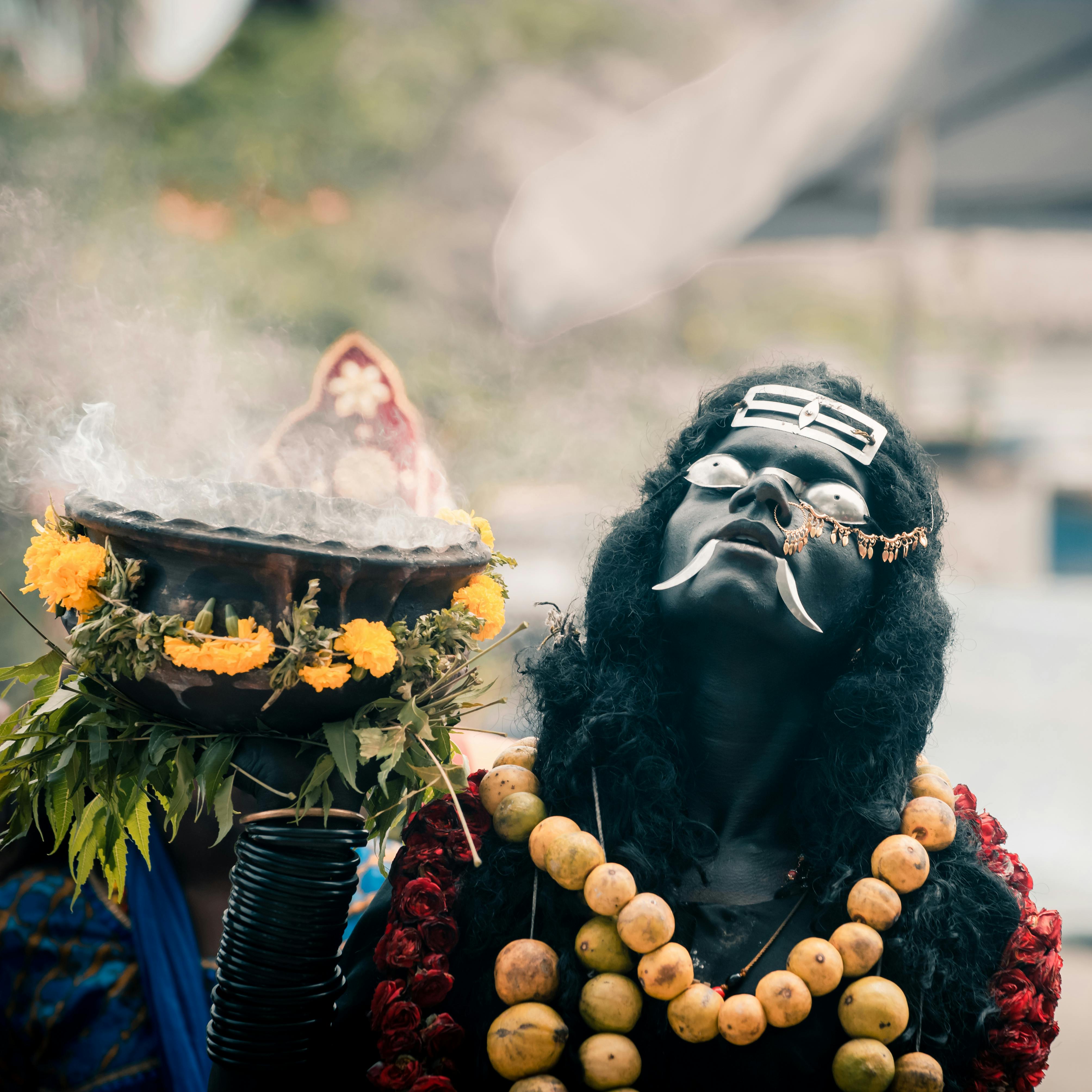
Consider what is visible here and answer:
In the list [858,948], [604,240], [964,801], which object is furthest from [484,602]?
[604,240]

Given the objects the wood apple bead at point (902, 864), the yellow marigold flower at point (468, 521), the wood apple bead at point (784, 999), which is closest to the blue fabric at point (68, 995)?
the yellow marigold flower at point (468, 521)

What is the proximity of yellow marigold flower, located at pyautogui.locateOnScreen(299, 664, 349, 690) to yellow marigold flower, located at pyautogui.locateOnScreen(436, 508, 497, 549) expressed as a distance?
1.55ft

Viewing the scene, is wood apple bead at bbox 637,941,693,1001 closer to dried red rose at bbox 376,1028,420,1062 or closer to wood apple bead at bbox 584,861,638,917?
wood apple bead at bbox 584,861,638,917

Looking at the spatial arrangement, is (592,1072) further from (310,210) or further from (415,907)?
(310,210)

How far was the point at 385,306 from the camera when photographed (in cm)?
816

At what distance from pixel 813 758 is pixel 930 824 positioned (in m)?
0.27

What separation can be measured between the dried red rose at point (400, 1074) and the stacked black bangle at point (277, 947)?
0.46 ft

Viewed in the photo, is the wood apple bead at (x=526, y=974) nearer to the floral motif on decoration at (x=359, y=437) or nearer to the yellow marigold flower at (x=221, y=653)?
the yellow marigold flower at (x=221, y=653)

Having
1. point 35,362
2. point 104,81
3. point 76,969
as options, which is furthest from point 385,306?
point 76,969

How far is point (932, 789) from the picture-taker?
206cm

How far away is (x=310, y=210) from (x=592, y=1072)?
309 inches

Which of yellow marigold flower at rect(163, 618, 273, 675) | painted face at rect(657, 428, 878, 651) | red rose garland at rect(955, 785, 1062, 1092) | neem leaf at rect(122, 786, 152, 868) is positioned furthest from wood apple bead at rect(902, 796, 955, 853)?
neem leaf at rect(122, 786, 152, 868)

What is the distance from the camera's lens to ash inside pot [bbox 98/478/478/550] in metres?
1.86

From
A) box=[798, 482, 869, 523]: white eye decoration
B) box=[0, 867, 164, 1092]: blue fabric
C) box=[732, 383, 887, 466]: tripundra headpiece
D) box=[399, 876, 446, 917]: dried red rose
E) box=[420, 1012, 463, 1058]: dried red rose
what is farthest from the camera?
box=[0, 867, 164, 1092]: blue fabric
